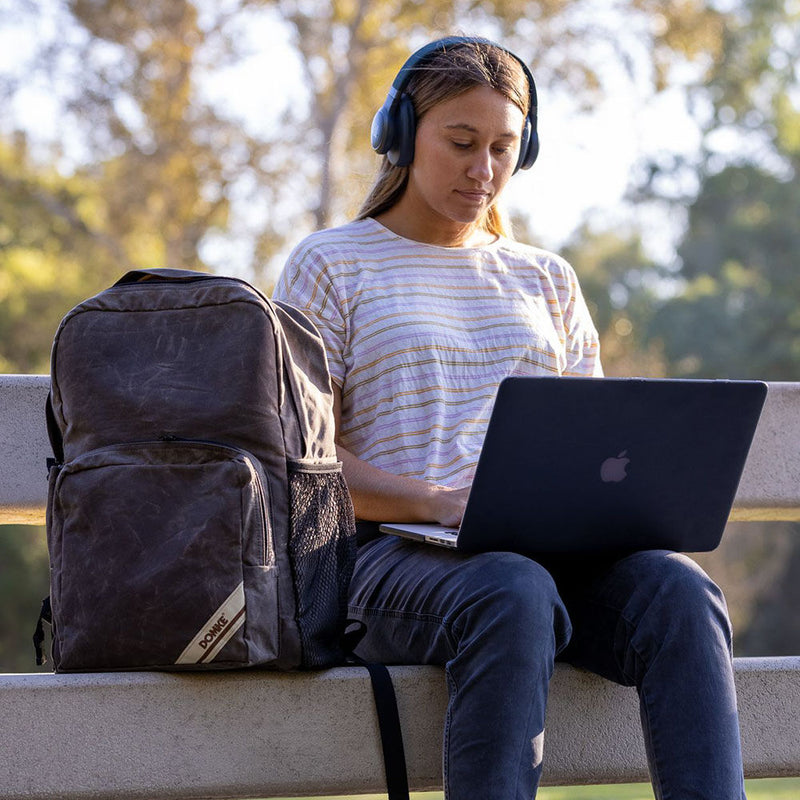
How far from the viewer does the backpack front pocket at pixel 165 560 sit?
5.84ft

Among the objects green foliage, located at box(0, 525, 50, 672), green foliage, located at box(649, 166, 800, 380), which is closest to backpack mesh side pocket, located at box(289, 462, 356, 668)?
green foliage, located at box(0, 525, 50, 672)

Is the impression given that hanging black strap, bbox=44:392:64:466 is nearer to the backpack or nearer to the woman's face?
the backpack

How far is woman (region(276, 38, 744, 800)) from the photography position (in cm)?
Result: 175

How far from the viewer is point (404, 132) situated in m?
2.34

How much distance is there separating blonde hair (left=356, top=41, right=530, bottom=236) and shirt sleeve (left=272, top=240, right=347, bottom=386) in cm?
27

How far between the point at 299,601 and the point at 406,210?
867 millimetres

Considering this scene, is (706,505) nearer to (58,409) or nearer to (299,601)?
(299,601)

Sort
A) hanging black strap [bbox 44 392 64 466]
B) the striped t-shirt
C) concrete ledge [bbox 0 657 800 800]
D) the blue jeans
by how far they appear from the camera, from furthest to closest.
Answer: the striped t-shirt < hanging black strap [bbox 44 392 64 466] < concrete ledge [bbox 0 657 800 800] < the blue jeans

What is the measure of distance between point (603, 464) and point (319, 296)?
650 mm

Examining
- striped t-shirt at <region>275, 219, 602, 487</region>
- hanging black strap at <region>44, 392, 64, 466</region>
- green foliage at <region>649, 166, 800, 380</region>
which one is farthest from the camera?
green foliage at <region>649, 166, 800, 380</region>

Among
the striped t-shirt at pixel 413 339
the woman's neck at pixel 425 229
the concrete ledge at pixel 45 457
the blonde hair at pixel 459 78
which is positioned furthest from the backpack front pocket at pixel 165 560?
the blonde hair at pixel 459 78

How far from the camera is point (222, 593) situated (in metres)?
1.78

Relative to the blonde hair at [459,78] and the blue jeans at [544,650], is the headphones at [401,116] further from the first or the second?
the blue jeans at [544,650]

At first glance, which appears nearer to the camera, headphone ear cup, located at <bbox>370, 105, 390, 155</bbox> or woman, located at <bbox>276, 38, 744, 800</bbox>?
woman, located at <bbox>276, 38, 744, 800</bbox>
